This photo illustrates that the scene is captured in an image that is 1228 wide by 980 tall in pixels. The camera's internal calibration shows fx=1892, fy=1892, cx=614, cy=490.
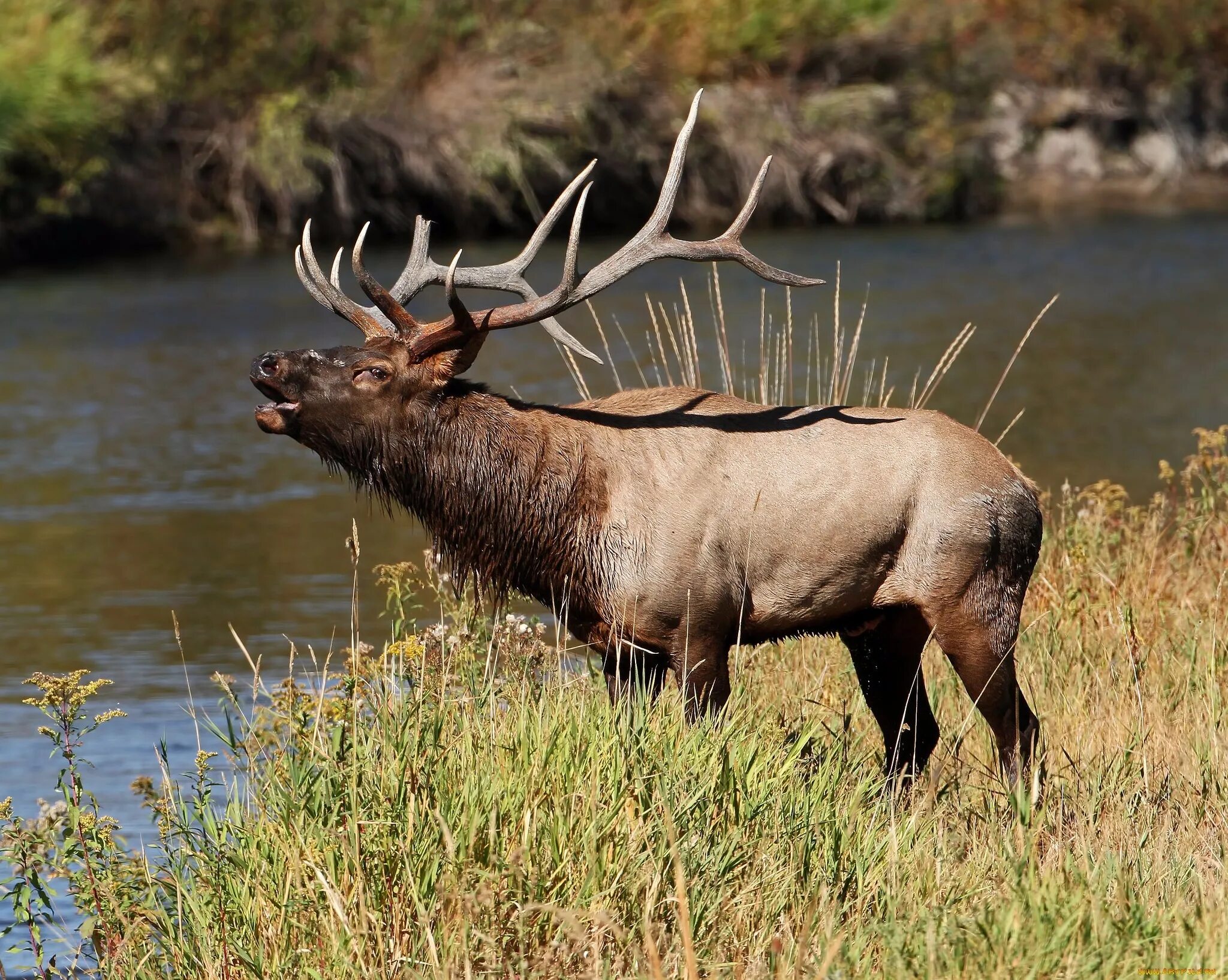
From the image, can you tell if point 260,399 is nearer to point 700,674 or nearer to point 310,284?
point 310,284

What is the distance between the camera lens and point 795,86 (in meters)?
32.7

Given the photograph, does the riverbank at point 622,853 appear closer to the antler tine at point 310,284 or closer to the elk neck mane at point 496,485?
the elk neck mane at point 496,485

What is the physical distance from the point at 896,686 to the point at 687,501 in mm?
926

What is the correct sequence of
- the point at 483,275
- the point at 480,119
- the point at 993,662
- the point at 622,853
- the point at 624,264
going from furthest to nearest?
the point at 480,119, the point at 483,275, the point at 624,264, the point at 993,662, the point at 622,853

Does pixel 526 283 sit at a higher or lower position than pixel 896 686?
higher

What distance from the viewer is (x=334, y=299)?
5.67 m

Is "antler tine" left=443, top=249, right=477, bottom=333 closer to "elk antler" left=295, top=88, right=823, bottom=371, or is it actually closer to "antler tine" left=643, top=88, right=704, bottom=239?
"elk antler" left=295, top=88, right=823, bottom=371

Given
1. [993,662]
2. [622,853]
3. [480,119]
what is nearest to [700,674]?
[993,662]

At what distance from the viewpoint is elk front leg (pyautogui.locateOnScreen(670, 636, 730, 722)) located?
5.23 metres

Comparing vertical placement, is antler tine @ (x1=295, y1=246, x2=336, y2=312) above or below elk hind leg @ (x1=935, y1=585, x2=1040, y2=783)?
above

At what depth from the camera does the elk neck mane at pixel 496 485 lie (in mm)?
5418

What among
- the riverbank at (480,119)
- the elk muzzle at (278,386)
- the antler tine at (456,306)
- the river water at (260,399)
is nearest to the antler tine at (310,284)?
the elk muzzle at (278,386)

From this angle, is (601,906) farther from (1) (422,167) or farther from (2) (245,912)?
(1) (422,167)

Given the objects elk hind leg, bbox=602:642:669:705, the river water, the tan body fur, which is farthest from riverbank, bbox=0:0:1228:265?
elk hind leg, bbox=602:642:669:705
